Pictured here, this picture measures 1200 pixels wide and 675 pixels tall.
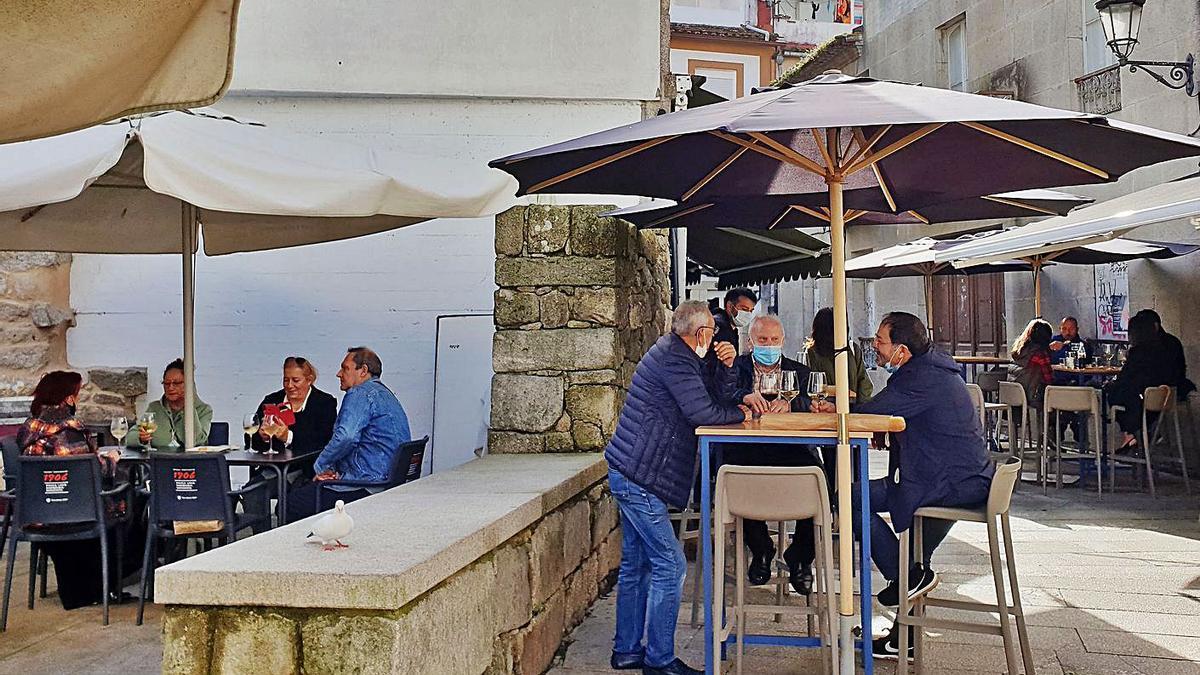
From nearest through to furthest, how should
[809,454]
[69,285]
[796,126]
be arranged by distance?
[796,126]
[809,454]
[69,285]

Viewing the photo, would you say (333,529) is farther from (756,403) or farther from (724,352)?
(724,352)

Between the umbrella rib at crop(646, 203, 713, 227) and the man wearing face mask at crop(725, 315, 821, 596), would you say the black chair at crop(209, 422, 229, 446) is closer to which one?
the umbrella rib at crop(646, 203, 713, 227)

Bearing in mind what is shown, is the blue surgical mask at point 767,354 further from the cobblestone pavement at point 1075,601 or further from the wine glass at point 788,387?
the cobblestone pavement at point 1075,601

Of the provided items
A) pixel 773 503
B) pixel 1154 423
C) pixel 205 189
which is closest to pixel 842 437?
pixel 773 503

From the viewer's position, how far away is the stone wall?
575cm

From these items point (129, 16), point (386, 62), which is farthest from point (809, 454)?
point (386, 62)

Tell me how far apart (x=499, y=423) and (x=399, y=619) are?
116 inches

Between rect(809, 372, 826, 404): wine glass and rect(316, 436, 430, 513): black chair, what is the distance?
6.87 ft

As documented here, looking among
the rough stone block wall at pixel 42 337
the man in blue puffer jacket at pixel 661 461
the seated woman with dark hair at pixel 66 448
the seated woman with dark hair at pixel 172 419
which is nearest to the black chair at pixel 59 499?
the seated woman with dark hair at pixel 66 448

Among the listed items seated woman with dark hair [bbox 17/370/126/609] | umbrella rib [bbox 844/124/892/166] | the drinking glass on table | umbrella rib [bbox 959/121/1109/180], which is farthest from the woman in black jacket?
umbrella rib [bbox 959/121/1109/180]

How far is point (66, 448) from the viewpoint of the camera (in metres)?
5.50

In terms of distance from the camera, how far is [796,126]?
3.19 metres

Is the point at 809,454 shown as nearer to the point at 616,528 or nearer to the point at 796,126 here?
the point at 616,528

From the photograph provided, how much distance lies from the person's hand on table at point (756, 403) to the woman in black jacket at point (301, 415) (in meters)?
2.70
